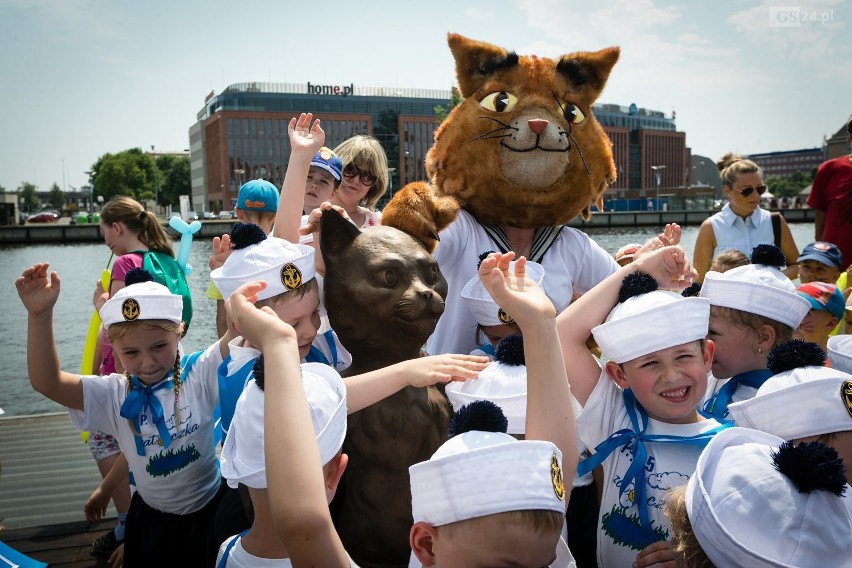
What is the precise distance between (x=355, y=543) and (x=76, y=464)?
12.8 ft

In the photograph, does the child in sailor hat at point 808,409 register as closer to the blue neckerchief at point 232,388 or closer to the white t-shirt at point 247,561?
the white t-shirt at point 247,561

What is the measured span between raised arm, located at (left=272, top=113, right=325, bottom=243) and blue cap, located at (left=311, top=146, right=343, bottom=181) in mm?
921

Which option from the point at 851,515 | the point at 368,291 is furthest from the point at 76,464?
the point at 851,515

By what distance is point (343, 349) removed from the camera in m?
2.83

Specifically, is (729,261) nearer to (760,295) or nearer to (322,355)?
(760,295)

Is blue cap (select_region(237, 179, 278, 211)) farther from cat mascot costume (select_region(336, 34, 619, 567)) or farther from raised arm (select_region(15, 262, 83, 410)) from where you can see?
raised arm (select_region(15, 262, 83, 410))

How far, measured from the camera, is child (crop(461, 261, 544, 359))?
265 centimetres

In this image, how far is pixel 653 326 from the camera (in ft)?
6.83

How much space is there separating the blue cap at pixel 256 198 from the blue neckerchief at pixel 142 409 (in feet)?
7.40

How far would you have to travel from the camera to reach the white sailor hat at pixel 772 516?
1344mm

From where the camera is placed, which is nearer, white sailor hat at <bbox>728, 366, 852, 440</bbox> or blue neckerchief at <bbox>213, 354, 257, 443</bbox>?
white sailor hat at <bbox>728, 366, 852, 440</bbox>

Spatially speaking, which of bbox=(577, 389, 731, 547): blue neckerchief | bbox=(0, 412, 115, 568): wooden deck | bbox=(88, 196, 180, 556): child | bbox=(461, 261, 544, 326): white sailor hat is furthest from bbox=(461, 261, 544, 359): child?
bbox=(0, 412, 115, 568): wooden deck

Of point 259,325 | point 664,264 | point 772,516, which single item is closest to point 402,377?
point 259,325

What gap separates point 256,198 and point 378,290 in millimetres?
2847
